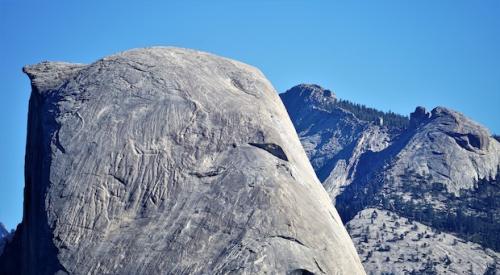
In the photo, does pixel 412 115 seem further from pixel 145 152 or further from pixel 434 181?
pixel 145 152

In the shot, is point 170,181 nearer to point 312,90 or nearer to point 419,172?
point 419,172

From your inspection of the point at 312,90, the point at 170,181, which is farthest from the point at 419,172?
the point at 170,181

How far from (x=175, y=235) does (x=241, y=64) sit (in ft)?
39.8

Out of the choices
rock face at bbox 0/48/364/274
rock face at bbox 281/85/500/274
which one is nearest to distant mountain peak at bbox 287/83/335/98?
rock face at bbox 281/85/500/274

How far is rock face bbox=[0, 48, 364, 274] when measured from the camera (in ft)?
97.6

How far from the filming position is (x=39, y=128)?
37375mm

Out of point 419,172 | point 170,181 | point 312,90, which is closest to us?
point 170,181

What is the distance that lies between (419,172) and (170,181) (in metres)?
89.0

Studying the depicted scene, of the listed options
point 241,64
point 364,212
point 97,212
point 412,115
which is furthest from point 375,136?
point 97,212

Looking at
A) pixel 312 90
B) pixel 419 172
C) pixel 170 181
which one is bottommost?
pixel 170 181

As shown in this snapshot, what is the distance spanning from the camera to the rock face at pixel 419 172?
94.3 m

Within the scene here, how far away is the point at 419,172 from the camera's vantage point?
117688mm

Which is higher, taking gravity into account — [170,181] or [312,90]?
[312,90]

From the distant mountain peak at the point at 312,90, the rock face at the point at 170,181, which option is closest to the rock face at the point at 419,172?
the distant mountain peak at the point at 312,90
